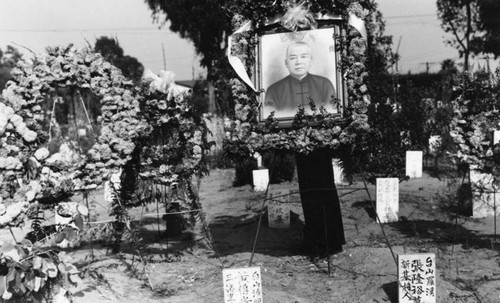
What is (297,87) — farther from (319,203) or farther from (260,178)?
(260,178)

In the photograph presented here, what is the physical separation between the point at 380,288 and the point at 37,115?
4216mm

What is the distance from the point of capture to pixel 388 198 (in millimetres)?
8414

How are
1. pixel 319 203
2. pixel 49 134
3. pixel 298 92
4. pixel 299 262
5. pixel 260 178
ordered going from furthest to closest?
pixel 260 178 < pixel 299 262 < pixel 319 203 < pixel 49 134 < pixel 298 92

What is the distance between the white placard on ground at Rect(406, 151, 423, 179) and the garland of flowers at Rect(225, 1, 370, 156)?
738 centimetres

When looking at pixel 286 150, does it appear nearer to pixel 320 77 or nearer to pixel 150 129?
pixel 320 77

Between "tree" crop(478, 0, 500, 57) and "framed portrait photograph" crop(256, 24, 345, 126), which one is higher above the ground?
"tree" crop(478, 0, 500, 57)

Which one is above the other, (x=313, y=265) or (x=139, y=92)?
(x=139, y=92)

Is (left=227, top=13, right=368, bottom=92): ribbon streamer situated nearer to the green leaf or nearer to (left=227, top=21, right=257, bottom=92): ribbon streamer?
(left=227, top=21, right=257, bottom=92): ribbon streamer

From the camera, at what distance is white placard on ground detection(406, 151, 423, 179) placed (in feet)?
40.7

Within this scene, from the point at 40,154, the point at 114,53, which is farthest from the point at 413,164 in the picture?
the point at 114,53

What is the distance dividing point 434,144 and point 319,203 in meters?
8.27

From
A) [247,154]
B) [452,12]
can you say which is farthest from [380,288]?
[452,12]

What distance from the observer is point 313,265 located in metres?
6.52

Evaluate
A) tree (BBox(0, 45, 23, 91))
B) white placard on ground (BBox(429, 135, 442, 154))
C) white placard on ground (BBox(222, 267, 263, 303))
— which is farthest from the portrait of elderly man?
tree (BBox(0, 45, 23, 91))
